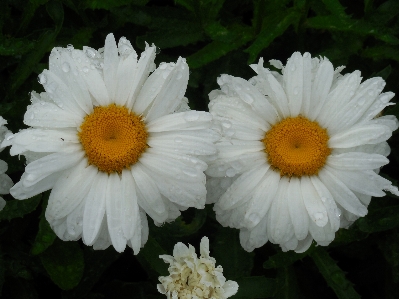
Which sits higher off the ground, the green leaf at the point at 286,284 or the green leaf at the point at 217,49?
the green leaf at the point at 217,49

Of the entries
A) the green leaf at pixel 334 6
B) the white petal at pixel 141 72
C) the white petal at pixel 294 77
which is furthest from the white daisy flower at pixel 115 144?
the green leaf at pixel 334 6

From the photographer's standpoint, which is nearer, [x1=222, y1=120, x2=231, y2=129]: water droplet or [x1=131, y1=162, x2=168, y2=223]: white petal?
[x1=131, y1=162, x2=168, y2=223]: white petal

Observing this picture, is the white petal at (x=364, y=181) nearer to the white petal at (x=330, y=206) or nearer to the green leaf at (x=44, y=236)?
the white petal at (x=330, y=206)

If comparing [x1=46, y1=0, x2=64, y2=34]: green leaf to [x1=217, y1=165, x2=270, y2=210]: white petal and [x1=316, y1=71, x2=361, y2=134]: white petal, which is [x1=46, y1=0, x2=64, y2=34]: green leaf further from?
[x1=316, y1=71, x2=361, y2=134]: white petal

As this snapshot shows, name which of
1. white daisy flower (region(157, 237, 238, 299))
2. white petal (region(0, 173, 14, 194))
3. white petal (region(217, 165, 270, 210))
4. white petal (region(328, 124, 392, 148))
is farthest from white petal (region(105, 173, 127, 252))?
white petal (region(328, 124, 392, 148))

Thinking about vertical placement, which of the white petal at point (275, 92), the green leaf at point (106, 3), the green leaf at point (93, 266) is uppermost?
the white petal at point (275, 92)

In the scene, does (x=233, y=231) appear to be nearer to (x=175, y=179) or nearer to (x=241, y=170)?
(x=241, y=170)

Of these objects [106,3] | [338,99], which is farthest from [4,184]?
[338,99]
